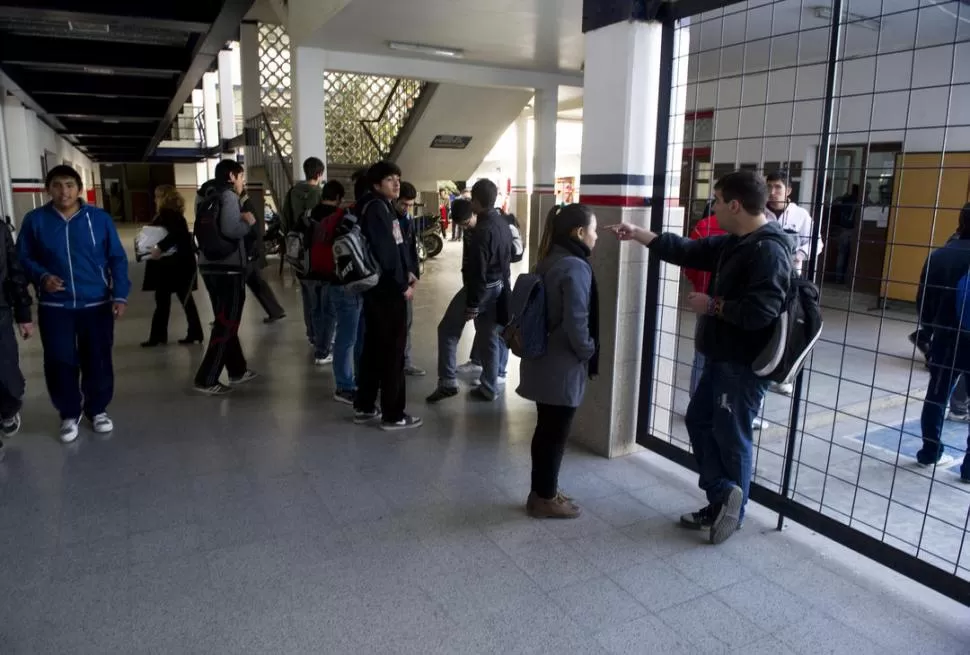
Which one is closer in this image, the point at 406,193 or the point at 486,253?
the point at 486,253

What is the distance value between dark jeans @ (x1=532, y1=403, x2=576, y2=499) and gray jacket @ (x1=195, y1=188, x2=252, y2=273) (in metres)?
2.47

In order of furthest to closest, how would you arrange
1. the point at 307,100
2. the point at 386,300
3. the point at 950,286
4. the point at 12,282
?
the point at 307,100 → the point at 386,300 → the point at 12,282 → the point at 950,286

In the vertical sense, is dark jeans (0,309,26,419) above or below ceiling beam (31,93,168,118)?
below

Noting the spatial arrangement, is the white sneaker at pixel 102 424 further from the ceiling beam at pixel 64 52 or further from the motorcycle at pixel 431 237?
the motorcycle at pixel 431 237

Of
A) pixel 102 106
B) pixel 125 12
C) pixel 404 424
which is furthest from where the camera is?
pixel 102 106

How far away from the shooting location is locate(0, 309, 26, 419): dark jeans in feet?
10.8

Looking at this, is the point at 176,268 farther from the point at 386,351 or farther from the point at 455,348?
the point at 386,351

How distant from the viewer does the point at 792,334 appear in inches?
91.0

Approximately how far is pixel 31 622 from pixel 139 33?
16.3ft

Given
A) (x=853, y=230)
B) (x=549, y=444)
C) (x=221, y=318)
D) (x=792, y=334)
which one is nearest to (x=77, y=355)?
(x=221, y=318)

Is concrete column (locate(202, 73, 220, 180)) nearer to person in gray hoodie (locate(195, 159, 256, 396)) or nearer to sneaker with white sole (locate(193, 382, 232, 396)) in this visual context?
person in gray hoodie (locate(195, 159, 256, 396))

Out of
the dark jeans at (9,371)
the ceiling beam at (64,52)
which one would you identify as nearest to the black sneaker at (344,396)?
the dark jeans at (9,371)

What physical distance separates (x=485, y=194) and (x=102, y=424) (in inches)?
97.5

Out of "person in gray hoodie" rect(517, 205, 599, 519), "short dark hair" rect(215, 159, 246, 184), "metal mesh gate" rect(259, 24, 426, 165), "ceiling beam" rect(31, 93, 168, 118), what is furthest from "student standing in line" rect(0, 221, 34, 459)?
"metal mesh gate" rect(259, 24, 426, 165)
